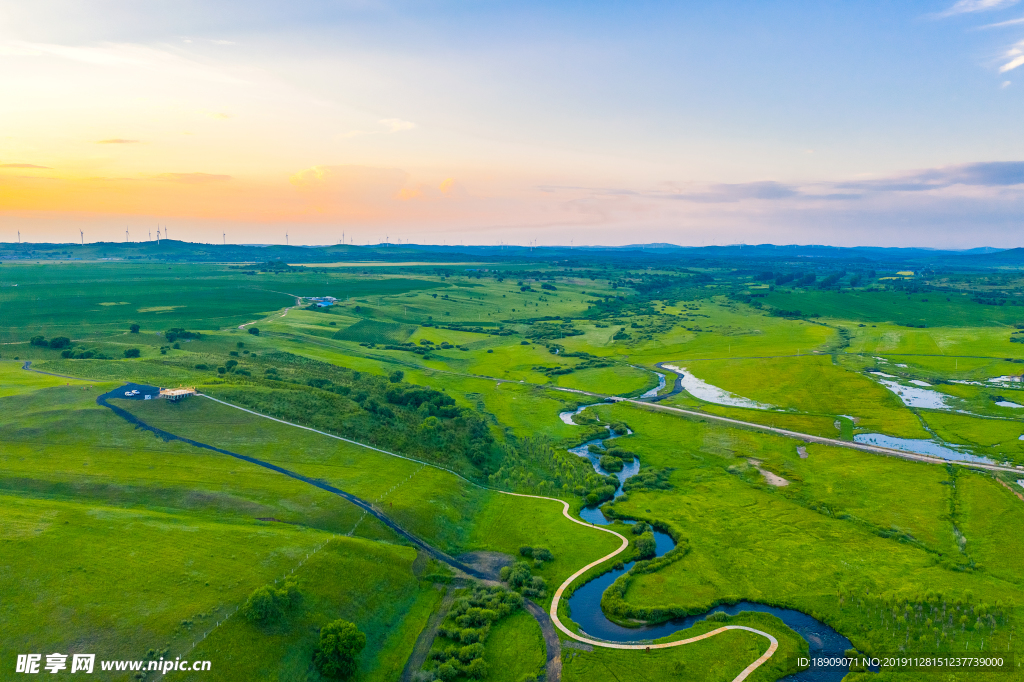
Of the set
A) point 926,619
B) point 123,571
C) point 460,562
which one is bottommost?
point 460,562

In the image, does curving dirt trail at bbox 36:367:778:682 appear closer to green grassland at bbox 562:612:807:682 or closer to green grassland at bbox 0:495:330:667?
green grassland at bbox 562:612:807:682

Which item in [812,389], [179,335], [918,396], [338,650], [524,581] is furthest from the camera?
[179,335]

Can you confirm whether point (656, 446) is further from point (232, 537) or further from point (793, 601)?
point (232, 537)

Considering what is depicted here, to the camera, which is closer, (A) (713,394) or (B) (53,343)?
(B) (53,343)

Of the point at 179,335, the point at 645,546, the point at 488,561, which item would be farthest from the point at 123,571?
Answer: the point at 179,335

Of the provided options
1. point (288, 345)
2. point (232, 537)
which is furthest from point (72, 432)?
point (288, 345)

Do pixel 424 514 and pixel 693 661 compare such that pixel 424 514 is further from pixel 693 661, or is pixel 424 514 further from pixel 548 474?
pixel 693 661

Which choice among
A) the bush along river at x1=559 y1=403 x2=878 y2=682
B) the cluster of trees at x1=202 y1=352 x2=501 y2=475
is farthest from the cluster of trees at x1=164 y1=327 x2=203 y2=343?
the bush along river at x1=559 y1=403 x2=878 y2=682
